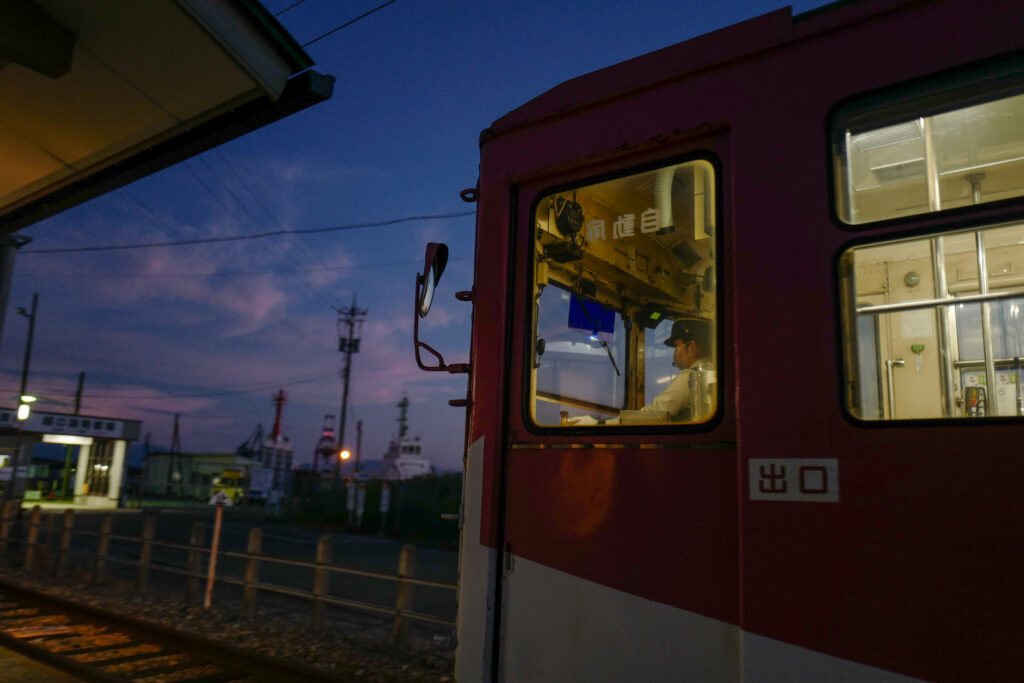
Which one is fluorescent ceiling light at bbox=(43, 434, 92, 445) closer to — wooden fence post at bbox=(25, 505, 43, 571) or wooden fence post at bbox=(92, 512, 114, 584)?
wooden fence post at bbox=(25, 505, 43, 571)

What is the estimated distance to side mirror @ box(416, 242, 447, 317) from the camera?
3648mm

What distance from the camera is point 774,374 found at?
2.44 metres

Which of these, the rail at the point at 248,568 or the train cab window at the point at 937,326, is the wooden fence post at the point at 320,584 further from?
the train cab window at the point at 937,326

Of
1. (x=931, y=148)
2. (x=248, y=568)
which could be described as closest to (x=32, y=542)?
(x=248, y=568)

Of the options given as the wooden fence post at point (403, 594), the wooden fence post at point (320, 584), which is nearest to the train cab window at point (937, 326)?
the wooden fence post at point (403, 594)

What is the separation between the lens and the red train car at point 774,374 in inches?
83.4

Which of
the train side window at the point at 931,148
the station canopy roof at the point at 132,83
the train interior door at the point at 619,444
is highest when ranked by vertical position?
the station canopy roof at the point at 132,83

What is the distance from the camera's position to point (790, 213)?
98.9 inches

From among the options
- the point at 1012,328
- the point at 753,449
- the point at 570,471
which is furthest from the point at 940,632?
the point at 570,471

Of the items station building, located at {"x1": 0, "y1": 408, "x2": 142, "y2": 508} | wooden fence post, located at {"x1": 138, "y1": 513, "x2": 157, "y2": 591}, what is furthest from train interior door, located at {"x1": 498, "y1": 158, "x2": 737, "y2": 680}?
station building, located at {"x1": 0, "y1": 408, "x2": 142, "y2": 508}

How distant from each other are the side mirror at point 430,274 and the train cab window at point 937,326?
197 cm

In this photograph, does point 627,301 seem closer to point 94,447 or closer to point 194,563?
point 194,563

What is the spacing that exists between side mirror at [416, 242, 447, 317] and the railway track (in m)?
3.62

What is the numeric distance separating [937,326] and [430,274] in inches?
89.6
